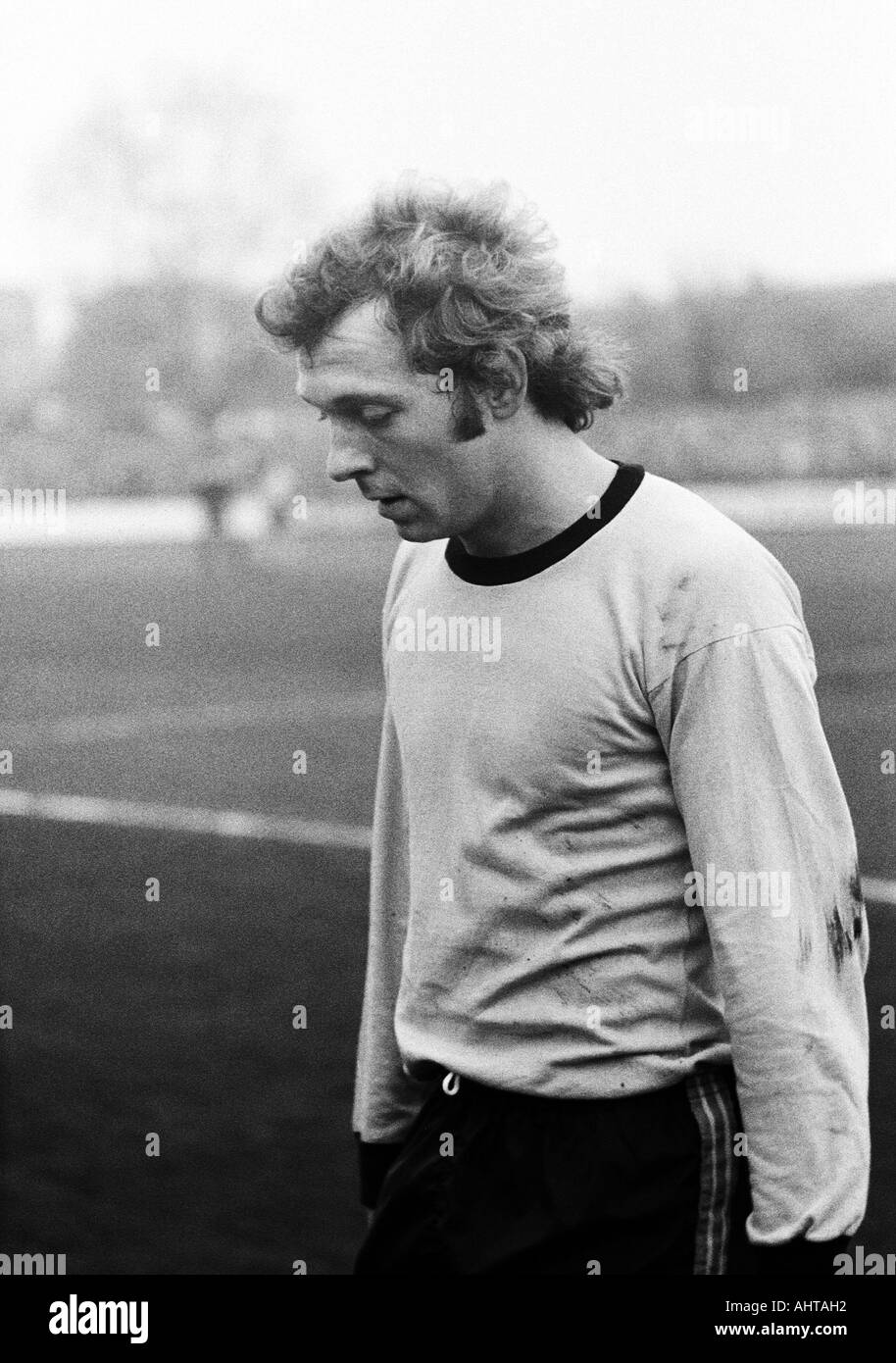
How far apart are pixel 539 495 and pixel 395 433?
6.3 inches

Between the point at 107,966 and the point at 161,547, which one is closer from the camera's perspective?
the point at 107,966

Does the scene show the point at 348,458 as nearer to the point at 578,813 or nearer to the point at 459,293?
the point at 459,293

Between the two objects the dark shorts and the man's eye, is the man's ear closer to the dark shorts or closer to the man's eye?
the man's eye

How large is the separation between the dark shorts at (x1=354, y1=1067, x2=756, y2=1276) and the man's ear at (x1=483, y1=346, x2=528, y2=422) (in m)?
0.71

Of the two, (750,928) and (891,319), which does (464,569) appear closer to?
(750,928)

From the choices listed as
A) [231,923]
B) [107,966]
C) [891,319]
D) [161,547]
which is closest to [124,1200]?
[107,966]

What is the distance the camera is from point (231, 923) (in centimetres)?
685

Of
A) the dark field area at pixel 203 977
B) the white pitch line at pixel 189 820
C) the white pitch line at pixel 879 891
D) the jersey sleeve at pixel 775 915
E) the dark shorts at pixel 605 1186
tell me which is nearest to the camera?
the jersey sleeve at pixel 775 915

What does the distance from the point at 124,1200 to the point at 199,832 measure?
471 centimetres

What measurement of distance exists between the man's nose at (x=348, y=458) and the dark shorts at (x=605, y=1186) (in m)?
0.66

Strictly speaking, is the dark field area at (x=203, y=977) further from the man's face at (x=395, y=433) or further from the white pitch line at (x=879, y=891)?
the man's face at (x=395, y=433)

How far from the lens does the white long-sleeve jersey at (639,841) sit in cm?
203

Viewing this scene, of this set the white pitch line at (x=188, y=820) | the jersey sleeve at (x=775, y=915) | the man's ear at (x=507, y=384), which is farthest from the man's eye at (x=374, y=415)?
the white pitch line at (x=188, y=820)

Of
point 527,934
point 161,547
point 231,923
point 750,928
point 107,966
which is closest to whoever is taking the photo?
point 750,928
